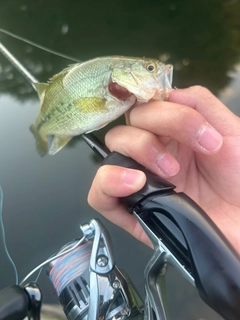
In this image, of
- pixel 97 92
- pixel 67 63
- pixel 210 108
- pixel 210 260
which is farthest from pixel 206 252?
pixel 67 63

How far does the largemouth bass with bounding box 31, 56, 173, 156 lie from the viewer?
34.9 inches

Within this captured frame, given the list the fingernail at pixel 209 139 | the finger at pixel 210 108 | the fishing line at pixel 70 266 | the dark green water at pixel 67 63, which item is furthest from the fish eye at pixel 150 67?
the dark green water at pixel 67 63

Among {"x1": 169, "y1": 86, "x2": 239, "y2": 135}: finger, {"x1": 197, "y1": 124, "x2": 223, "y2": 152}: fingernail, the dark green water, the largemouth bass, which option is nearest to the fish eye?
the largemouth bass

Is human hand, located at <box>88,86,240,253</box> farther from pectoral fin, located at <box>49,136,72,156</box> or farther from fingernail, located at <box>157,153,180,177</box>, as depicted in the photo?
pectoral fin, located at <box>49,136,72,156</box>

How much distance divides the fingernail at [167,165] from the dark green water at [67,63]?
2.55 feet

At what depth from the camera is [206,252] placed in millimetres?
626

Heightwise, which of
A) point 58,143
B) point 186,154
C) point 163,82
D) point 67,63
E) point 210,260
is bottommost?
point 210,260

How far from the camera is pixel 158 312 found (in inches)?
27.5

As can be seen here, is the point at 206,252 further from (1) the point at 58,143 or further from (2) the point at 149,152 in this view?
(1) the point at 58,143

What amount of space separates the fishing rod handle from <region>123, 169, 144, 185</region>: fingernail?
0.05 metres

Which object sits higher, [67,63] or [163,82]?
[67,63]

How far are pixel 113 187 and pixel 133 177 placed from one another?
2.6 inches

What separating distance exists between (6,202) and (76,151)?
0.50 metres

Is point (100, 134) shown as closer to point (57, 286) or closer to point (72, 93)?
point (72, 93)
